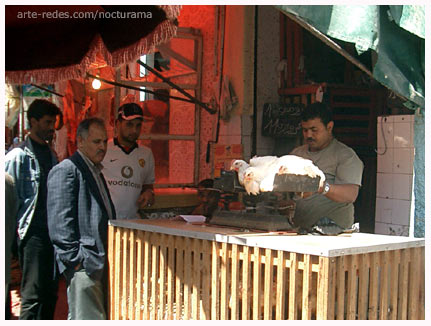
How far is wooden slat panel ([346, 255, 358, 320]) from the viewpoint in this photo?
3.05m

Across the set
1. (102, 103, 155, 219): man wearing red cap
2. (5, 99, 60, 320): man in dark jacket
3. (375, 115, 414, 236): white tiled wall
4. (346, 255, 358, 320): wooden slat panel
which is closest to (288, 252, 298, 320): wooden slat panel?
(346, 255, 358, 320): wooden slat panel

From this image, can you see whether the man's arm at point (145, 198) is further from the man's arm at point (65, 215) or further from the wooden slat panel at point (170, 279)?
the wooden slat panel at point (170, 279)

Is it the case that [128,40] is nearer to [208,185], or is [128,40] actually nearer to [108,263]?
[108,263]

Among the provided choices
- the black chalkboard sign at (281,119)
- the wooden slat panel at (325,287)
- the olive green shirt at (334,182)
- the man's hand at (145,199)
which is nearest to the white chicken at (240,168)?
the olive green shirt at (334,182)

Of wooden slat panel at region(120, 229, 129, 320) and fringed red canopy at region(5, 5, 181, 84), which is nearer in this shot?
wooden slat panel at region(120, 229, 129, 320)

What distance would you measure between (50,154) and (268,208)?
225cm

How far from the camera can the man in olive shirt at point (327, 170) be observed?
158 inches

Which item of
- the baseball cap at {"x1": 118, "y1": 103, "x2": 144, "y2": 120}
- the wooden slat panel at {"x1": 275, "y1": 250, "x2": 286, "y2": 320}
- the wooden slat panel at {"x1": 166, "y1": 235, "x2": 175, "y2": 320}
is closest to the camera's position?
the wooden slat panel at {"x1": 275, "y1": 250, "x2": 286, "y2": 320}

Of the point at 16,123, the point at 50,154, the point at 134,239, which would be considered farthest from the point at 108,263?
the point at 16,123

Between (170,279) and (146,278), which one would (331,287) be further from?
(146,278)

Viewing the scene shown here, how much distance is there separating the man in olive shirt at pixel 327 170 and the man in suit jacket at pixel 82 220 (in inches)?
58.2

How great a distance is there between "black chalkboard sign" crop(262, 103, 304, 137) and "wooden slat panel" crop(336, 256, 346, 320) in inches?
130

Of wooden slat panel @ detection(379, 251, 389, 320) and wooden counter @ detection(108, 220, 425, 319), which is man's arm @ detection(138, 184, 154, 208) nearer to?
wooden counter @ detection(108, 220, 425, 319)

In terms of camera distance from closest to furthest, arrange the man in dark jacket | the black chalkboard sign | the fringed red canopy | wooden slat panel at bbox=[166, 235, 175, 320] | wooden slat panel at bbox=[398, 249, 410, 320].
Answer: wooden slat panel at bbox=[398, 249, 410, 320]
wooden slat panel at bbox=[166, 235, 175, 320]
the fringed red canopy
the man in dark jacket
the black chalkboard sign
